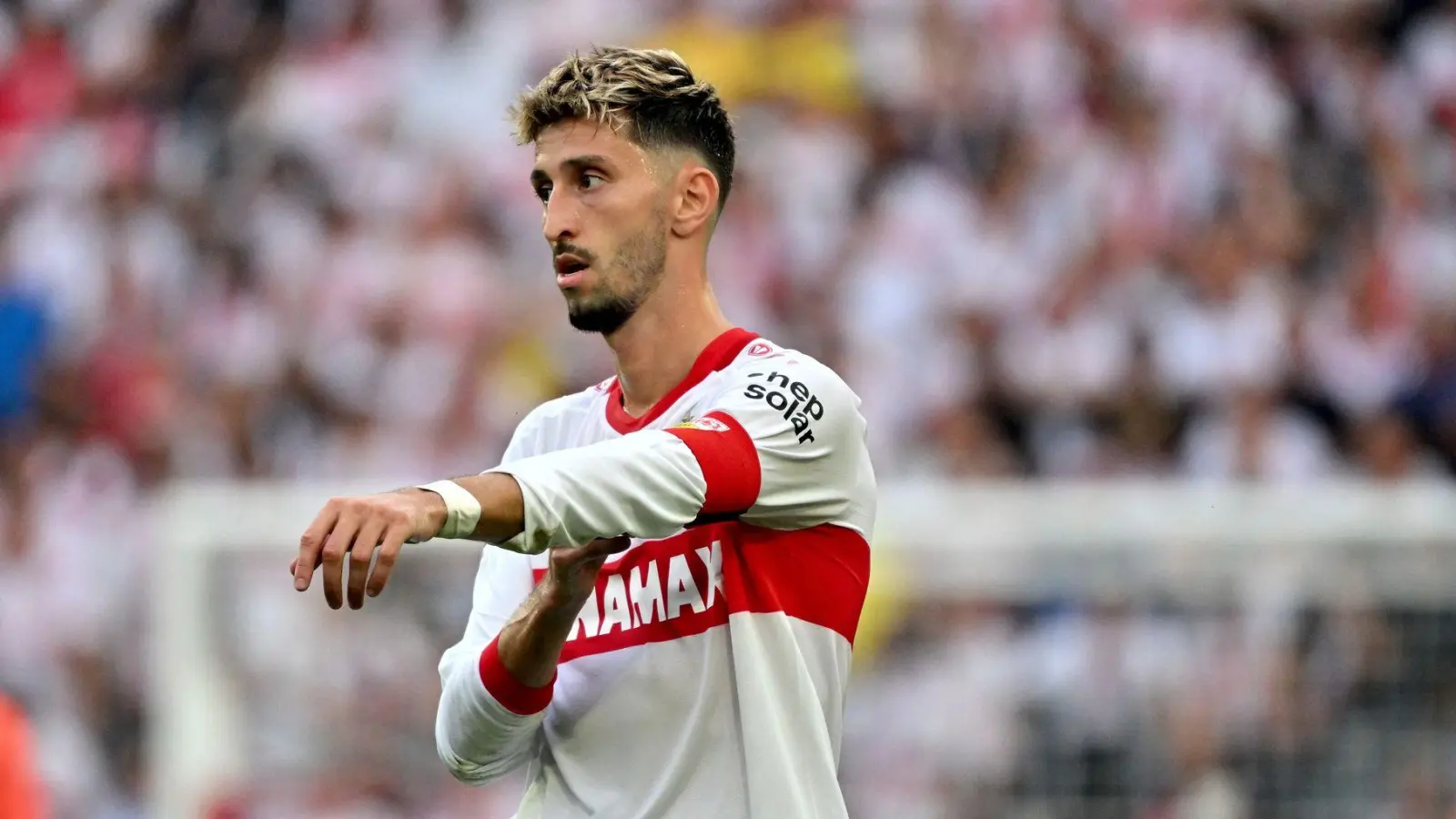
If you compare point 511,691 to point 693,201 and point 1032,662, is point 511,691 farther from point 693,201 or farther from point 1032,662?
point 1032,662

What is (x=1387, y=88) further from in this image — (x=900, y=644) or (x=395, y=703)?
(x=395, y=703)

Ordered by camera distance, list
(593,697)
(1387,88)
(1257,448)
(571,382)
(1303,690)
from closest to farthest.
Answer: (593,697) < (1303,690) < (1257,448) < (571,382) < (1387,88)

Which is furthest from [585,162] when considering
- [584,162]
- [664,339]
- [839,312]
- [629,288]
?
[839,312]

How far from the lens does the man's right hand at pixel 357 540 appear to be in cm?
239

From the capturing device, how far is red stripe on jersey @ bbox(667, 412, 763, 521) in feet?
9.45

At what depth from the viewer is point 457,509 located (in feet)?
8.38

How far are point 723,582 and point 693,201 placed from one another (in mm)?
640

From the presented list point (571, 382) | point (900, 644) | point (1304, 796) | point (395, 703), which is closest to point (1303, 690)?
point (1304, 796)

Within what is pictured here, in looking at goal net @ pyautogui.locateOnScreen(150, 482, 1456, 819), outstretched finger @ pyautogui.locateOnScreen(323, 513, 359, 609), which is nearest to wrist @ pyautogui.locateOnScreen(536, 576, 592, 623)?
outstretched finger @ pyautogui.locateOnScreen(323, 513, 359, 609)

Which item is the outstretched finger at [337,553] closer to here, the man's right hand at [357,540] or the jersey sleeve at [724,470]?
the man's right hand at [357,540]

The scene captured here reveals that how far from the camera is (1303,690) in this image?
6.47 metres

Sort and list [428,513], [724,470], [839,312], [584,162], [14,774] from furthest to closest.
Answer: [839,312]
[14,774]
[584,162]
[724,470]
[428,513]

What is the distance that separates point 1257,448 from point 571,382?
9.30ft

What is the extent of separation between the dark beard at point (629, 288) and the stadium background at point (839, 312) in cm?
360
